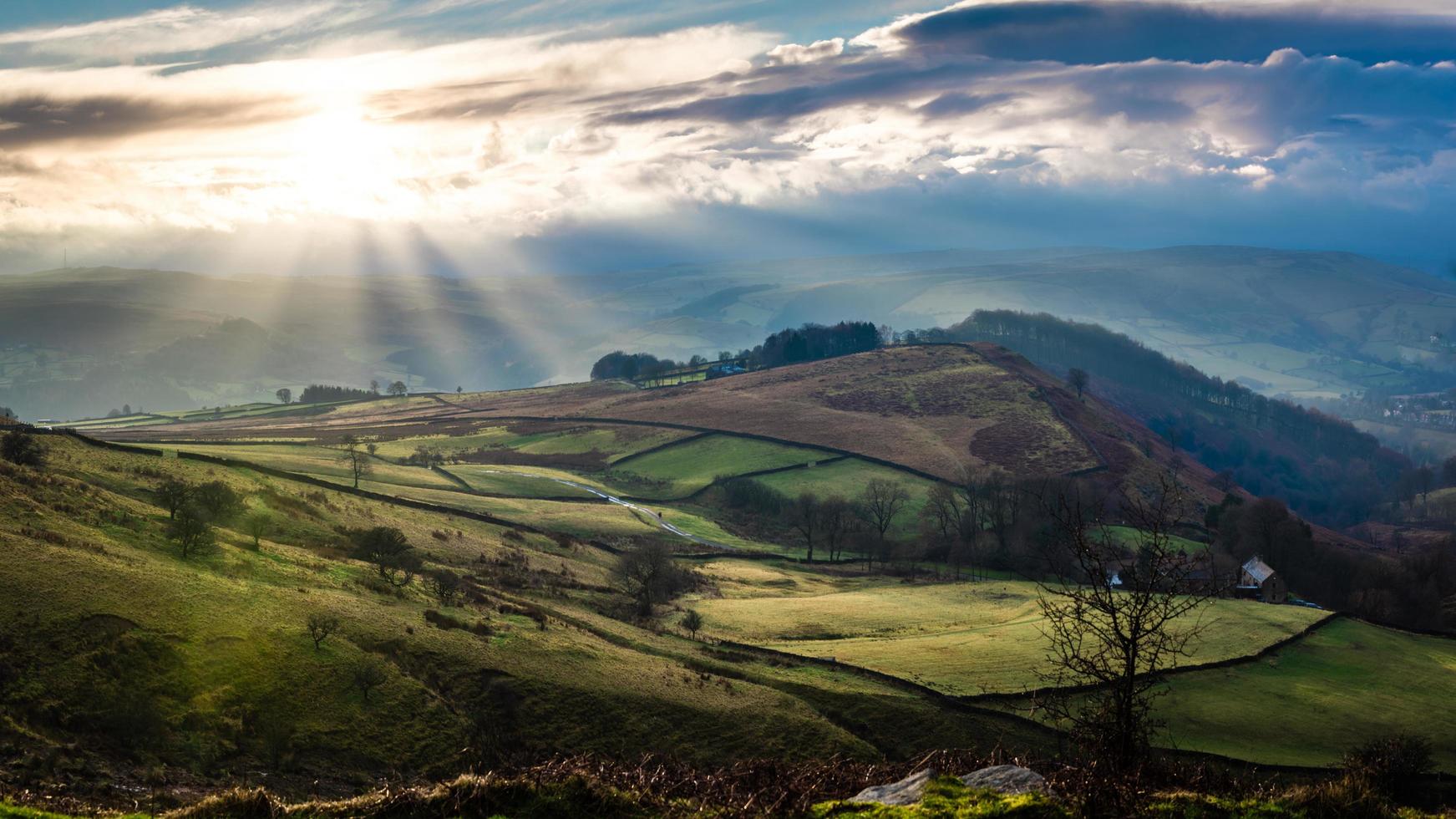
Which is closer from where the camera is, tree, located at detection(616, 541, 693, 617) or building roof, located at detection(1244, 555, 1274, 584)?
tree, located at detection(616, 541, 693, 617)

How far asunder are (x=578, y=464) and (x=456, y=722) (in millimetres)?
122473

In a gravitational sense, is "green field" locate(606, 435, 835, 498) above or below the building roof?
above

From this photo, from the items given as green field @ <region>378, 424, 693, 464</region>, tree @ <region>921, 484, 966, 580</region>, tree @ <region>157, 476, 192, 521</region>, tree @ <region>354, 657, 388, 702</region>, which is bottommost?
tree @ <region>921, 484, 966, 580</region>

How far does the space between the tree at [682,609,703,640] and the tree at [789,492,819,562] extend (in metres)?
50.3

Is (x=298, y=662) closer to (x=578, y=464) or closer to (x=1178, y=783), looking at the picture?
(x=1178, y=783)

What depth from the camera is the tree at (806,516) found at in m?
120

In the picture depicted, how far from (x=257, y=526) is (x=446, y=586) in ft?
39.2

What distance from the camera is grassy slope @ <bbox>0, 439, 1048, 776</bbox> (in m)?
32.6

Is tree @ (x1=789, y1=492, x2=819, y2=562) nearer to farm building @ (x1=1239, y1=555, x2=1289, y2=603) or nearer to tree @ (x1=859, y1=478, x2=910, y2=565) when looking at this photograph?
tree @ (x1=859, y1=478, x2=910, y2=565)

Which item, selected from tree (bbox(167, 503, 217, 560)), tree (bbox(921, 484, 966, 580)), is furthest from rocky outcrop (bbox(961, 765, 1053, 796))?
tree (bbox(921, 484, 966, 580))

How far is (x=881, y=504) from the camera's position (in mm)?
131250

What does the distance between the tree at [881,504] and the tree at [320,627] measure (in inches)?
3399

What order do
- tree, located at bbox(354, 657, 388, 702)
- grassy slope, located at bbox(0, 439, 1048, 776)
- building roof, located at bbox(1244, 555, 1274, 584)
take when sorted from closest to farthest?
1. grassy slope, located at bbox(0, 439, 1048, 776)
2. tree, located at bbox(354, 657, 388, 702)
3. building roof, located at bbox(1244, 555, 1274, 584)

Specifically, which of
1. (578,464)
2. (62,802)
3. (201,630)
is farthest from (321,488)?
(578,464)
